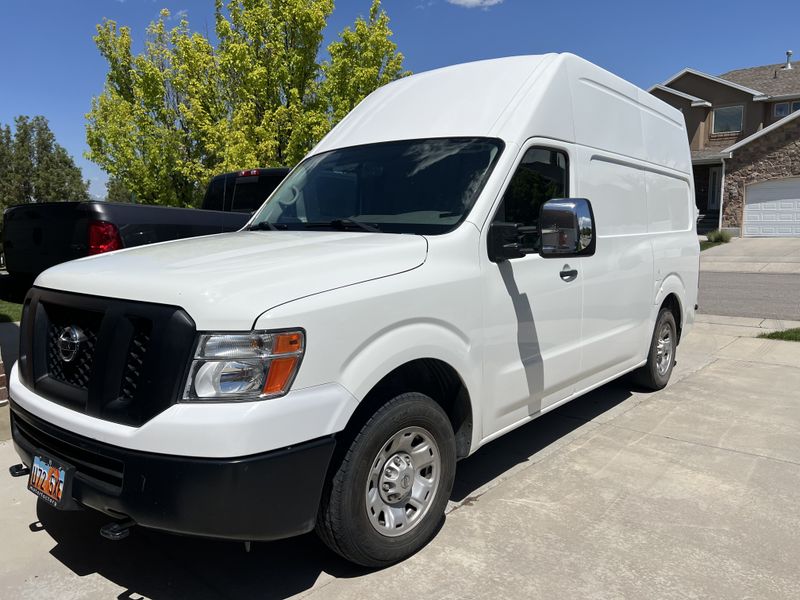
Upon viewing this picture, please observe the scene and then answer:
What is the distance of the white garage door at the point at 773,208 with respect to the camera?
25703 millimetres

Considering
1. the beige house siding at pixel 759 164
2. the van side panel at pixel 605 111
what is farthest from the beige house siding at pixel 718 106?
the van side panel at pixel 605 111

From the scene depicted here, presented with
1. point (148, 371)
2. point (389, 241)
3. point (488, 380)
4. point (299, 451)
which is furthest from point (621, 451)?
point (148, 371)

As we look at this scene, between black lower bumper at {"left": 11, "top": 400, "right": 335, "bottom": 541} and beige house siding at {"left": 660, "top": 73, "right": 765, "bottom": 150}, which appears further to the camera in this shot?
beige house siding at {"left": 660, "top": 73, "right": 765, "bottom": 150}

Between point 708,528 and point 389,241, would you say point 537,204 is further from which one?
point 708,528

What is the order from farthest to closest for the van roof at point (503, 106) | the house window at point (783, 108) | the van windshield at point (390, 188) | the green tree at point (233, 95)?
the house window at point (783, 108) → the green tree at point (233, 95) → the van roof at point (503, 106) → the van windshield at point (390, 188)

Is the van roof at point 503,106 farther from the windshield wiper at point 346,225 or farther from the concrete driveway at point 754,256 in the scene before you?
the concrete driveway at point 754,256

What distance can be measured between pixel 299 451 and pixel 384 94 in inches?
119

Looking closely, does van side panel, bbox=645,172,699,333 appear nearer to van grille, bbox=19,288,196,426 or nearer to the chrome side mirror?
the chrome side mirror

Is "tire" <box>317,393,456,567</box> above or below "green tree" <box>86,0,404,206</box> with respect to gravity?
below

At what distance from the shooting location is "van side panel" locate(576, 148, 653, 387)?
4570 mm

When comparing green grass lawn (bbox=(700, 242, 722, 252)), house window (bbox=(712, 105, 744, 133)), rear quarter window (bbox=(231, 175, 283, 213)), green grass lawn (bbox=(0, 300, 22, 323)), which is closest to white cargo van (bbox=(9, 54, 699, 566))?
rear quarter window (bbox=(231, 175, 283, 213))

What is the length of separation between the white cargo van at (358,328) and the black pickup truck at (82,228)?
1.53m

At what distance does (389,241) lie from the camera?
3246mm

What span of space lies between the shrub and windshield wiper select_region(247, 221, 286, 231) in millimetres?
25162
